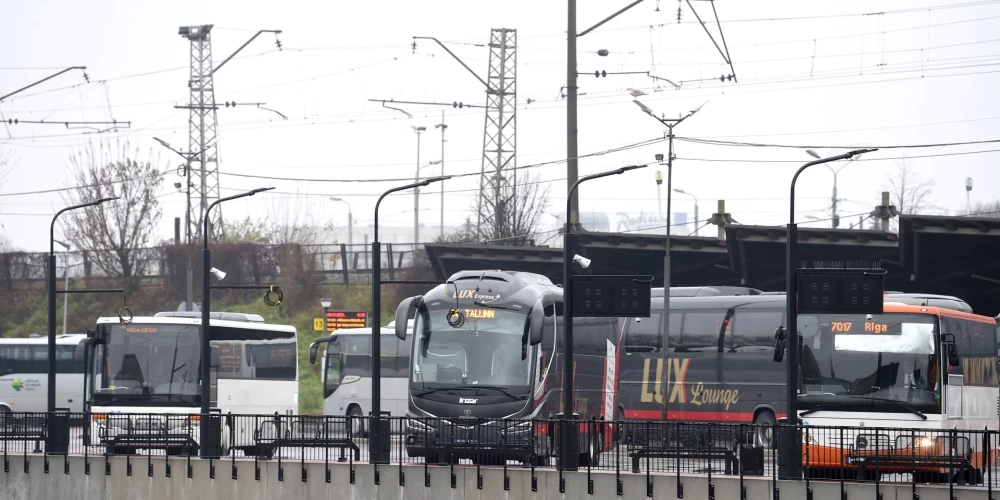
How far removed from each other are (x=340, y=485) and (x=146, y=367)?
7.36 metres

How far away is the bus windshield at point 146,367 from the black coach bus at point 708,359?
946cm

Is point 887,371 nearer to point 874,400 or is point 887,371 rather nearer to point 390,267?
point 874,400

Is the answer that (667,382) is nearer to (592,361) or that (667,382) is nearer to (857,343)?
(592,361)

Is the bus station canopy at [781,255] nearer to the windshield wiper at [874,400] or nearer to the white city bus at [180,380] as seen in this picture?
the white city bus at [180,380]

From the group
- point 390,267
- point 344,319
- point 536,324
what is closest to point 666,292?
point 536,324

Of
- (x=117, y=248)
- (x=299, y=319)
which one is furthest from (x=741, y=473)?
(x=117, y=248)

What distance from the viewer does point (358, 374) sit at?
41.5 meters

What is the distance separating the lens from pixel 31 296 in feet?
220

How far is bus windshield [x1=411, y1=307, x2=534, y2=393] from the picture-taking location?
1006 inches

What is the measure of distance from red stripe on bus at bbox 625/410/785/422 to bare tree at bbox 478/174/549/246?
51.6 ft

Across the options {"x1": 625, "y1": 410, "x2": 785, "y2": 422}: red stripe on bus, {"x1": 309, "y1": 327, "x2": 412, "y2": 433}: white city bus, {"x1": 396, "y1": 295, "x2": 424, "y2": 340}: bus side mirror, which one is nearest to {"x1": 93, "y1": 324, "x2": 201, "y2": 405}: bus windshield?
{"x1": 396, "y1": 295, "x2": 424, "y2": 340}: bus side mirror

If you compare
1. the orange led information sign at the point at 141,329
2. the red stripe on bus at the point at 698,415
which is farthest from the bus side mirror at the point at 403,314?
the red stripe on bus at the point at 698,415

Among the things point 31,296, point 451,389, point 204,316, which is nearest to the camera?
point 451,389

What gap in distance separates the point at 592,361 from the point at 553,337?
2.04 m
